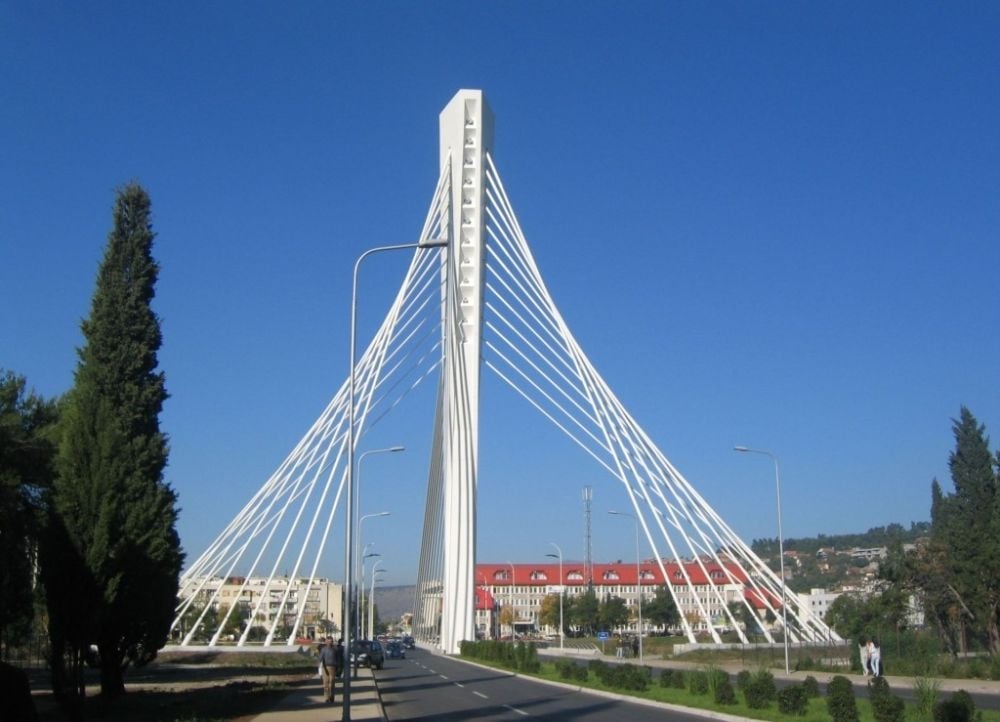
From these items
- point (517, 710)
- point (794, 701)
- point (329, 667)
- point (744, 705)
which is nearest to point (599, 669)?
point (329, 667)

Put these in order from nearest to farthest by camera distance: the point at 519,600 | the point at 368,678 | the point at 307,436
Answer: the point at 368,678
the point at 307,436
the point at 519,600

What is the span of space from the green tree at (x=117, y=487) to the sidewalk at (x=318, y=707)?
278 cm

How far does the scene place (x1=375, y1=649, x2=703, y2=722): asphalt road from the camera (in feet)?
58.1

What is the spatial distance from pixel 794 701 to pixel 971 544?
28.6 m

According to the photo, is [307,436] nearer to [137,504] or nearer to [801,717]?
[137,504]

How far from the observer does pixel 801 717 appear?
15938mm

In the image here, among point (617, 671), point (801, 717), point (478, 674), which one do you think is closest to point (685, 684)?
point (617, 671)

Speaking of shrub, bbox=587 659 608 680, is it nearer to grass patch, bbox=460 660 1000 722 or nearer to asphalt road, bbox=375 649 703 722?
grass patch, bbox=460 660 1000 722

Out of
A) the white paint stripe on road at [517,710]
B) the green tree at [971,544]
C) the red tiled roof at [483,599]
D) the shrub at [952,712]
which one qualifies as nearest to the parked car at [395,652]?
the green tree at [971,544]

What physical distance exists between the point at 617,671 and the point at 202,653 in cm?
2120

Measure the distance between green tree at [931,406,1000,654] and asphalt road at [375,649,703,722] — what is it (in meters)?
18.6

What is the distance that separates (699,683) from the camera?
2125 centimetres

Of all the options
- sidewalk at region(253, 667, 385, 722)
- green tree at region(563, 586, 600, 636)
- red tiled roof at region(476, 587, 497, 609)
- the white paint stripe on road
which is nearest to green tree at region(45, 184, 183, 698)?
sidewalk at region(253, 667, 385, 722)

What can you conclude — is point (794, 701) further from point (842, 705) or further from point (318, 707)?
point (318, 707)
